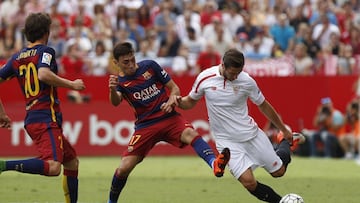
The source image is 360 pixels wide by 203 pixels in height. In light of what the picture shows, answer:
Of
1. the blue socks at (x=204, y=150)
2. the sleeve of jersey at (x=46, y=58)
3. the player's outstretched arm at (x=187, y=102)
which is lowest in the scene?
the blue socks at (x=204, y=150)

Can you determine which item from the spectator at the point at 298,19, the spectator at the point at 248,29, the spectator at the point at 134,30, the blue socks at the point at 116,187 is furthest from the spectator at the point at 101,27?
the blue socks at the point at 116,187

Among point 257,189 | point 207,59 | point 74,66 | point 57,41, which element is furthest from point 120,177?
point 57,41

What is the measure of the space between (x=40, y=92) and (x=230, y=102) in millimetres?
2198

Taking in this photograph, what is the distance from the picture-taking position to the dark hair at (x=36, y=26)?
38.2 feet

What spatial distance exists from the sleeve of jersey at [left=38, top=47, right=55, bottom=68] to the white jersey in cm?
180

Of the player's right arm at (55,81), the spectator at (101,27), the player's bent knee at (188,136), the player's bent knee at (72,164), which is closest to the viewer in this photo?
the player's right arm at (55,81)

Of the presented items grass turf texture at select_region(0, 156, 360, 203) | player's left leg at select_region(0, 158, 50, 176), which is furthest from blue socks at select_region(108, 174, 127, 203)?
player's left leg at select_region(0, 158, 50, 176)

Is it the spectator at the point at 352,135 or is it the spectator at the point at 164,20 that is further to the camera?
the spectator at the point at 164,20

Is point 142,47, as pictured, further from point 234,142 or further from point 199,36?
point 234,142

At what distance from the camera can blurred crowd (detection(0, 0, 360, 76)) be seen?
25.3 m

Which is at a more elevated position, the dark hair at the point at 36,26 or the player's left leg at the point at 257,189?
the dark hair at the point at 36,26

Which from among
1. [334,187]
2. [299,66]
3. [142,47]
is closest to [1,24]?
[142,47]

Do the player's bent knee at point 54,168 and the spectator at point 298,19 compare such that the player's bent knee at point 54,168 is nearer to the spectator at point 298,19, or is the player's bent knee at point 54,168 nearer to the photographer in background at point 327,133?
the photographer in background at point 327,133

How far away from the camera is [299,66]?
25672 millimetres
